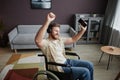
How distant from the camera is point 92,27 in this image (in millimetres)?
4055

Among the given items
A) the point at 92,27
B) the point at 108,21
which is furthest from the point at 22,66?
the point at 108,21

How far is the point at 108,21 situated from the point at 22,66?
8.71ft

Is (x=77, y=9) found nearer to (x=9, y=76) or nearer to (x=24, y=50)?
(x=24, y=50)

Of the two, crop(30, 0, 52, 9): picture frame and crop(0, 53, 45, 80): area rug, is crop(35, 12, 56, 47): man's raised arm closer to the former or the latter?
crop(0, 53, 45, 80): area rug

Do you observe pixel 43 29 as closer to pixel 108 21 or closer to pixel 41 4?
pixel 41 4

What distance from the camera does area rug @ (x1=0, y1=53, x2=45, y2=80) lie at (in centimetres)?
236

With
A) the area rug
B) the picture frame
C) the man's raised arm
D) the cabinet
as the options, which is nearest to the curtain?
the cabinet

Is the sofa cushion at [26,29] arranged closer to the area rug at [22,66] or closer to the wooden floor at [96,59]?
the wooden floor at [96,59]

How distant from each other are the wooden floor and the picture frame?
4.59 feet

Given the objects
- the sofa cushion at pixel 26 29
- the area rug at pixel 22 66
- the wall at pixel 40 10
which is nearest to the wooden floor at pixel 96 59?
the area rug at pixel 22 66

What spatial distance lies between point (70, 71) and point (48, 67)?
0.28 metres

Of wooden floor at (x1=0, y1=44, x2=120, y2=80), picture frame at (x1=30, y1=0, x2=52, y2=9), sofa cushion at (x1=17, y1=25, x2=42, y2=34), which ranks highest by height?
picture frame at (x1=30, y1=0, x2=52, y2=9)

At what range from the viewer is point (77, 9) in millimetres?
4152

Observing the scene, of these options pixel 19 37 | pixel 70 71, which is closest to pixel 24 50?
pixel 19 37
